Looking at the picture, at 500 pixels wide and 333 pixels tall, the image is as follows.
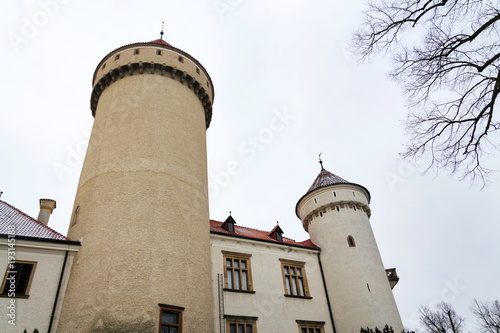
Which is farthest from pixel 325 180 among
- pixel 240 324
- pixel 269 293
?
pixel 240 324

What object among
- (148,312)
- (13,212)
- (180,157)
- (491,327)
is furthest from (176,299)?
(491,327)

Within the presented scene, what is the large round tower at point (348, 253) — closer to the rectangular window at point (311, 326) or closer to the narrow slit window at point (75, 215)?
the rectangular window at point (311, 326)

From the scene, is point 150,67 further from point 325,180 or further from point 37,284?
point 325,180

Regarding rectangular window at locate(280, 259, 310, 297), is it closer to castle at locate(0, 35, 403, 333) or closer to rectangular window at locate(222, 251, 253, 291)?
castle at locate(0, 35, 403, 333)

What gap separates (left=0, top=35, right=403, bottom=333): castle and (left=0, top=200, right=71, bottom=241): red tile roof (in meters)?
0.05

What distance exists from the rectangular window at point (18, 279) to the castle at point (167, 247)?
1.5 inches

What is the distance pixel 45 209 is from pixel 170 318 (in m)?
9.59

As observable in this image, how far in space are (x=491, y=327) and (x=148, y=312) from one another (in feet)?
128

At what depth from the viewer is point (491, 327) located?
36.0 metres

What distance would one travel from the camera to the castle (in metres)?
11.6

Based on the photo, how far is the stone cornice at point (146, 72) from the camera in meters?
17.5

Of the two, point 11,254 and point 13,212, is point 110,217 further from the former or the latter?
point 13,212

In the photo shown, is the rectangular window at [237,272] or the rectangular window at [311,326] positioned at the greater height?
the rectangular window at [237,272]

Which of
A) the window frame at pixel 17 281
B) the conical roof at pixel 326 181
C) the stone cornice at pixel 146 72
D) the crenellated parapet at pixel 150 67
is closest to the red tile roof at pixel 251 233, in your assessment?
the conical roof at pixel 326 181
